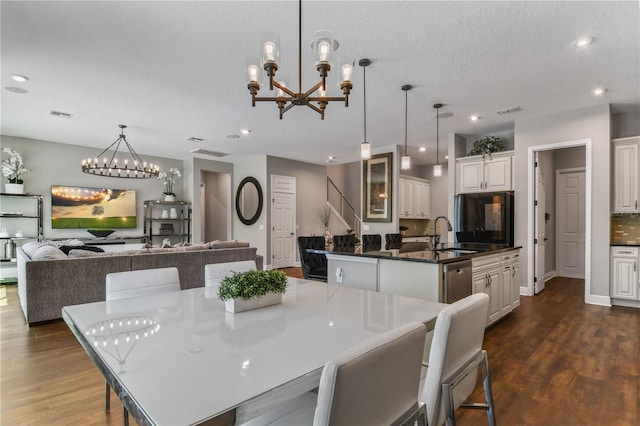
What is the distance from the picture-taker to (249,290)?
1.50 meters

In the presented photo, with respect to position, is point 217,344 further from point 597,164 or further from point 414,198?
point 414,198

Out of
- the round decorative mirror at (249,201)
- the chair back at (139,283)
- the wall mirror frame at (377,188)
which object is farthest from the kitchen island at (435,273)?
the round decorative mirror at (249,201)

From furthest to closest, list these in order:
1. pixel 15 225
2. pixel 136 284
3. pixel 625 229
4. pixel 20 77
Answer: pixel 15 225, pixel 625 229, pixel 20 77, pixel 136 284

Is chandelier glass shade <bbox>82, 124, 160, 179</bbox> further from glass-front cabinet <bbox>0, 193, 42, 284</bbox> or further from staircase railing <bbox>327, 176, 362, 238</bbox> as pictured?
staircase railing <bbox>327, 176, 362, 238</bbox>

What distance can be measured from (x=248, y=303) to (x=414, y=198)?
700 centimetres

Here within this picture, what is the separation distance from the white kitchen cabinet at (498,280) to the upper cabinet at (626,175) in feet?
6.26

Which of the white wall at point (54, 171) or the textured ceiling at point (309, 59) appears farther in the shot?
the white wall at point (54, 171)

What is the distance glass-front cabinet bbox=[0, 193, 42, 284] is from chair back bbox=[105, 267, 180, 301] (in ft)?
20.2

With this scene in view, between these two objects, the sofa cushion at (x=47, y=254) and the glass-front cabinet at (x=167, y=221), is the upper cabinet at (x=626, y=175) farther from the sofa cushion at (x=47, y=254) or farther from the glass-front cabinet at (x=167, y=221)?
the glass-front cabinet at (x=167, y=221)

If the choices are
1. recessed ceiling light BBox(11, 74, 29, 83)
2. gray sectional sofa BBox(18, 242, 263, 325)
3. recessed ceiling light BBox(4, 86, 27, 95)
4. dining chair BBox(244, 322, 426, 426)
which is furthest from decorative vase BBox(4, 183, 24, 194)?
dining chair BBox(244, 322, 426, 426)

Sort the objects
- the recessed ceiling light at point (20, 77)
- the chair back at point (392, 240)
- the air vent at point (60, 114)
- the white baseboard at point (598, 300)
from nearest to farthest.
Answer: the recessed ceiling light at point (20, 77) < the white baseboard at point (598, 300) < the air vent at point (60, 114) < the chair back at point (392, 240)

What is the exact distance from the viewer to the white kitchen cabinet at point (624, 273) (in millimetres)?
4438

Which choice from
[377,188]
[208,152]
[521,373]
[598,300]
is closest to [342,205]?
[377,188]

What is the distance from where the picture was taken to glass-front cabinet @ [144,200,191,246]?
26.4 ft
